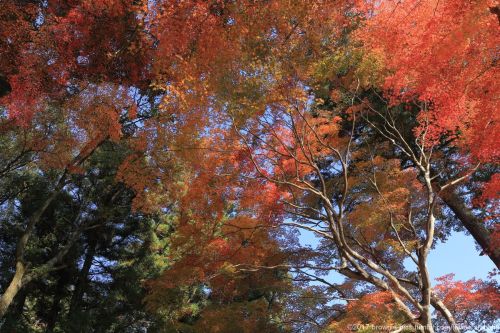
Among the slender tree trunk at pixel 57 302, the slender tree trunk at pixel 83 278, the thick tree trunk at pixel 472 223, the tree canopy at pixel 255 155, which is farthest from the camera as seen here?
the slender tree trunk at pixel 57 302

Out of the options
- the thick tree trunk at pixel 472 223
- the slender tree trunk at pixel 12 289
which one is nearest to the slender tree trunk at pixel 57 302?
the slender tree trunk at pixel 12 289

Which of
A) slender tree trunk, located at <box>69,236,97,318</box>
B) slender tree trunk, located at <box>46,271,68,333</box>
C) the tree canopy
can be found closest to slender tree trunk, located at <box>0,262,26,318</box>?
the tree canopy

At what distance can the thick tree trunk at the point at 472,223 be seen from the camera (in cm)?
1127

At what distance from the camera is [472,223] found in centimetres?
1175

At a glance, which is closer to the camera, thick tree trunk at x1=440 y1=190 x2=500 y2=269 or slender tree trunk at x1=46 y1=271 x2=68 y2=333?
thick tree trunk at x1=440 y1=190 x2=500 y2=269

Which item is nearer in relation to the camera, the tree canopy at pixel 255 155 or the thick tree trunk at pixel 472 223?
the tree canopy at pixel 255 155

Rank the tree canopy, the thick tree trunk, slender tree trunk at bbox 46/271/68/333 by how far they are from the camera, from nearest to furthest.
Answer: the tree canopy < the thick tree trunk < slender tree trunk at bbox 46/271/68/333

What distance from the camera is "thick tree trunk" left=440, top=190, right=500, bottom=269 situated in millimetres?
11273

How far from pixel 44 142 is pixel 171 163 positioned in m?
3.76

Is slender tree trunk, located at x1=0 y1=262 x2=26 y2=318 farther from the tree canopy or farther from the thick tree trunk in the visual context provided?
the thick tree trunk

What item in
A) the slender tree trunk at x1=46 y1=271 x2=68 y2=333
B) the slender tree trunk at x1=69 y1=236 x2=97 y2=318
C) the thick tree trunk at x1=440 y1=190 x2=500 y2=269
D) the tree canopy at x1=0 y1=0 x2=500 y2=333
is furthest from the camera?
the slender tree trunk at x1=46 y1=271 x2=68 y2=333

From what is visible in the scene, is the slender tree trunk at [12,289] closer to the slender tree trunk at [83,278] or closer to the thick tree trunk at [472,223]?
the slender tree trunk at [83,278]

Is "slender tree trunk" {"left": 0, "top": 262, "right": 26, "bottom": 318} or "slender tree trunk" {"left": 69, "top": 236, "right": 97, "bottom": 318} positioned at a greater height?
"slender tree trunk" {"left": 69, "top": 236, "right": 97, "bottom": 318}

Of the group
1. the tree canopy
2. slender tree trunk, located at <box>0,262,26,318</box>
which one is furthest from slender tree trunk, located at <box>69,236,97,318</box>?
slender tree trunk, located at <box>0,262,26,318</box>
